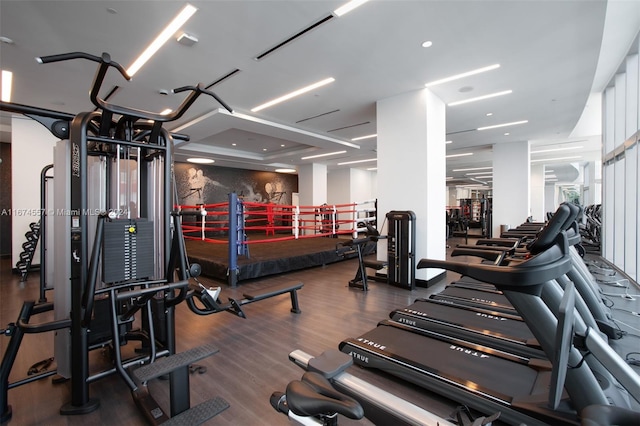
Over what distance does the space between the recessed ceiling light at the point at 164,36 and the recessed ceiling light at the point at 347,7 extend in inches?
53.9

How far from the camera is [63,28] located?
3.08 m

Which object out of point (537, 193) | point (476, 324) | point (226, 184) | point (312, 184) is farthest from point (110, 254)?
point (537, 193)

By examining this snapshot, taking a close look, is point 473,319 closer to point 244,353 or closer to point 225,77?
point 244,353

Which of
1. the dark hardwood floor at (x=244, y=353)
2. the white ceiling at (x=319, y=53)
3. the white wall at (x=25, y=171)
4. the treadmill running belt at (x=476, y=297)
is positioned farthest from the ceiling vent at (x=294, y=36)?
the white wall at (x=25, y=171)

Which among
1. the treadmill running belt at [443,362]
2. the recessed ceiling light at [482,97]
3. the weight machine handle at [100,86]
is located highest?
the recessed ceiling light at [482,97]

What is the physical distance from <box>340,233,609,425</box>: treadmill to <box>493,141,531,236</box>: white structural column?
27.1 feet

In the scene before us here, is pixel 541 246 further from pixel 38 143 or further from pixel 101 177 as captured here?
A: pixel 38 143

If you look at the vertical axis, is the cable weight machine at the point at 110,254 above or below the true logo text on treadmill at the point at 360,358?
above

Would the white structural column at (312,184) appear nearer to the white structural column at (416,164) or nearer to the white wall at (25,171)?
the white structural column at (416,164)

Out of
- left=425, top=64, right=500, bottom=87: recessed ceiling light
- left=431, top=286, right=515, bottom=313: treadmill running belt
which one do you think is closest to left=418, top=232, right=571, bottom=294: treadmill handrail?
left=431, top=286, right=515, bottom=313: treadmill running belt

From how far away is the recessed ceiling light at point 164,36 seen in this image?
287 centimetres

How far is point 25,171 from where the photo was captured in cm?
602

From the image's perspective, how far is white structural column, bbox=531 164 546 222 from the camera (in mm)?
14436

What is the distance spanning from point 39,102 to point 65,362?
5411mm
